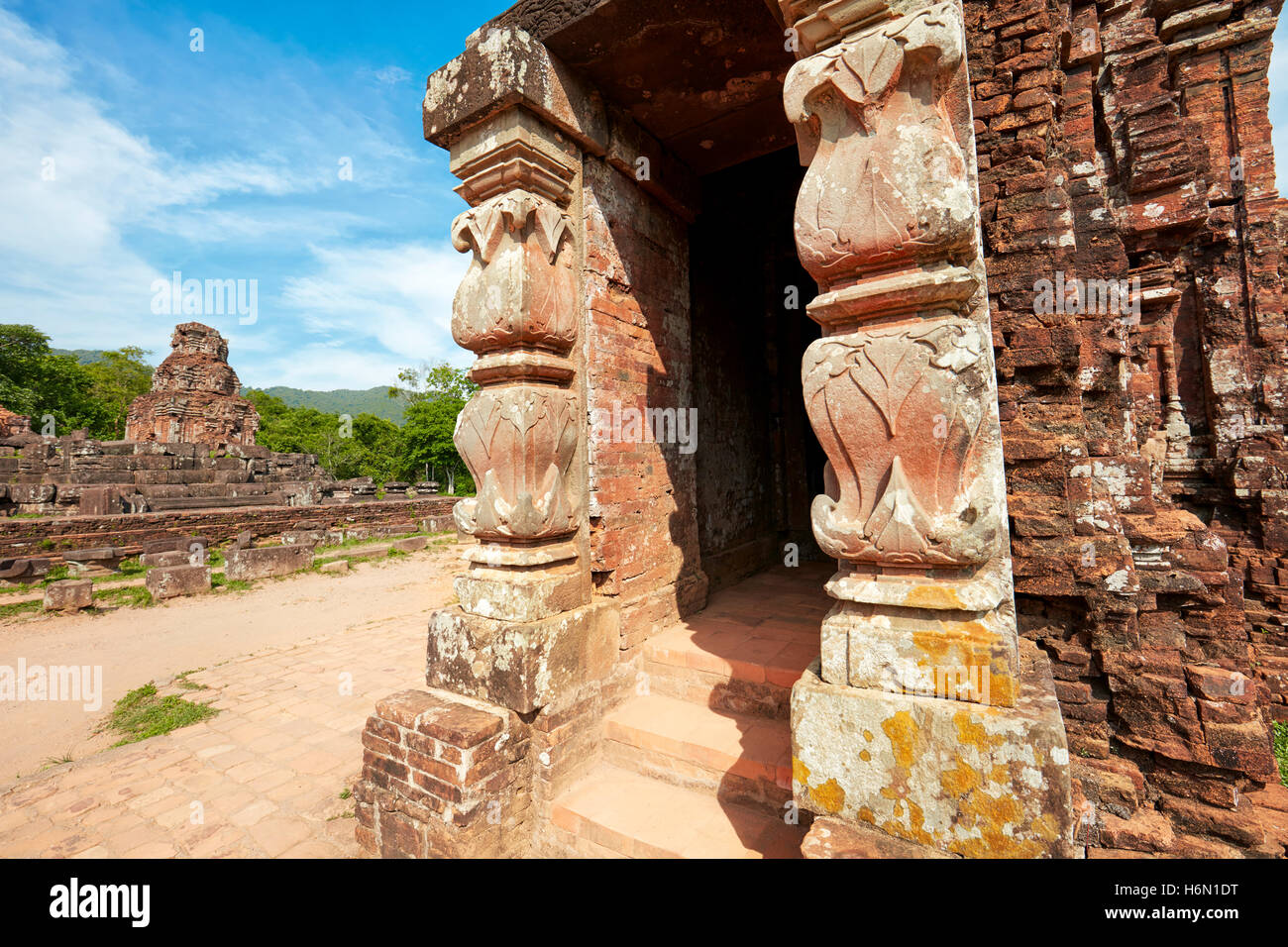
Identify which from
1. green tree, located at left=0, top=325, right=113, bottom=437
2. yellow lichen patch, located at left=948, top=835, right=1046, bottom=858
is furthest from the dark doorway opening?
green tree, located at left=0, top=325, right=113, bottom=437

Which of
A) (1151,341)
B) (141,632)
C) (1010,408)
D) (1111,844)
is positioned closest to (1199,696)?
(1111,844)

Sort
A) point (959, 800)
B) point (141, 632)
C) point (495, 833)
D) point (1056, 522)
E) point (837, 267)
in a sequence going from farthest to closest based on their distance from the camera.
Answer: point (141, 632) < point (1056, 522) < point (495, 833) < point (837, 267) < point (959, 800)

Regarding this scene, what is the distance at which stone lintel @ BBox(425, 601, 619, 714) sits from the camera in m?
2.65

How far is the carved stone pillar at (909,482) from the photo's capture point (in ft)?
5.09

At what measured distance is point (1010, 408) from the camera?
116 inches

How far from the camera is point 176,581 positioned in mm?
9727

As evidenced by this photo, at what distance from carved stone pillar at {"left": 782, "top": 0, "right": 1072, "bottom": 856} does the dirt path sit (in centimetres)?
546

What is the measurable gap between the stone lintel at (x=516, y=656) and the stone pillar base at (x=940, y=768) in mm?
1374

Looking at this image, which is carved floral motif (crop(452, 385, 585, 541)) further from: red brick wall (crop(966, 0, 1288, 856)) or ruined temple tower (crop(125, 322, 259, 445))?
ruined temple tower (crop(125, 322, 259, 445))

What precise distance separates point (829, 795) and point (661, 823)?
106cm

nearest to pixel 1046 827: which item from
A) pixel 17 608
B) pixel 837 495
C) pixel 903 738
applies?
pixel 903 738

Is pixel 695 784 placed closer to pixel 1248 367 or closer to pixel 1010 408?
pixel 1010 408

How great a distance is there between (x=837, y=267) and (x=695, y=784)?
7.97 ft

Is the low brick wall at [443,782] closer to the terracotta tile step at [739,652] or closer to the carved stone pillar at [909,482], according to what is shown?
the terracotta tile step at [739,652]
